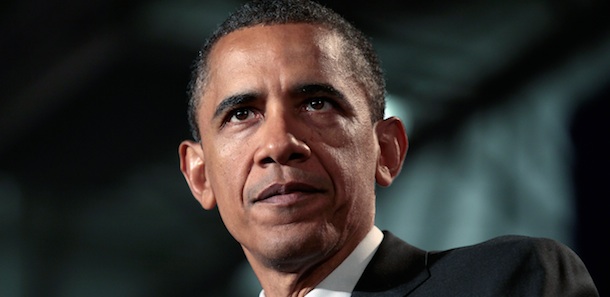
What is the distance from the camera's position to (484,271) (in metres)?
1.77

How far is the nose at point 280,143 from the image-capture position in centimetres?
183

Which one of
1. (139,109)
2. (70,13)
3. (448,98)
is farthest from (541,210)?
(70,13)

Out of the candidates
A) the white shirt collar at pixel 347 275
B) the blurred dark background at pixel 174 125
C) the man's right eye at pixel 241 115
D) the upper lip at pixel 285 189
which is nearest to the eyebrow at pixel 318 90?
the man's right eye at pixel 241 115

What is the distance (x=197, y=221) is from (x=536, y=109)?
1.38 m

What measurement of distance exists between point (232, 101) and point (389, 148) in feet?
1.39

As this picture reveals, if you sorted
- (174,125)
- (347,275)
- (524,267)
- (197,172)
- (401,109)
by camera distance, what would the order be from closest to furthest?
1. (524,267)
2. (347,275)
3. (197,172)
4. (401,109)
5. (174,125)

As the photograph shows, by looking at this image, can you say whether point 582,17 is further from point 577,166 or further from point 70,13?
point 70,13

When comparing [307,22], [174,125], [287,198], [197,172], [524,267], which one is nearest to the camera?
[524,267]

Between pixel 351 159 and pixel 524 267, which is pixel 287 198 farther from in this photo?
pixel 524 267

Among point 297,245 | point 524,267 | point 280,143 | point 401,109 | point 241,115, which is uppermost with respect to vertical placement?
point 401,109

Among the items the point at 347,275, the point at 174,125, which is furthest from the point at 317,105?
the point at 174,125

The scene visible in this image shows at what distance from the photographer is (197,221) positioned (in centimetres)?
349

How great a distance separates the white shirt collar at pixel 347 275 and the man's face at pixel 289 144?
1.4 inches

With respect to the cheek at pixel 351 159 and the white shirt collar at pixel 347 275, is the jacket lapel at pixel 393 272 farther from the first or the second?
the cheek at pixel 351 159
